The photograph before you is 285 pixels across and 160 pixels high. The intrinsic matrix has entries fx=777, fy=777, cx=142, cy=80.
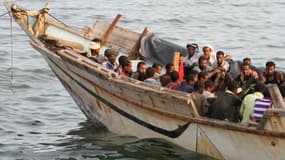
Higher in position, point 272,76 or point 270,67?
point 270,67

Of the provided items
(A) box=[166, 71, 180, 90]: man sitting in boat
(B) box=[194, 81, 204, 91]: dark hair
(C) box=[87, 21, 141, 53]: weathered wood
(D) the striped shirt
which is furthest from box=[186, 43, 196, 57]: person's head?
(D) the striped shirt

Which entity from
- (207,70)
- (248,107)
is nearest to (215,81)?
(207,70)

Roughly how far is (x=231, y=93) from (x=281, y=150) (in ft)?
4.54

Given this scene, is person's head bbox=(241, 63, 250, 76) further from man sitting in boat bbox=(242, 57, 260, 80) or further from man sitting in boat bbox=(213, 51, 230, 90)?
man sitting in boat bbox=(213, 51, 230, 90)

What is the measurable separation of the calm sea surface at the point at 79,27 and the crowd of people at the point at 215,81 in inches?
41.8

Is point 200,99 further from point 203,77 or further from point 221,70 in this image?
point 221,70

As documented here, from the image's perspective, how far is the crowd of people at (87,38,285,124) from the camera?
12.1 meters

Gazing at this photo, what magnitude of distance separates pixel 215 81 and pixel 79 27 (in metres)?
15.1

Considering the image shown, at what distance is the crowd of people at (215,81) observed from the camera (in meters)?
12.1

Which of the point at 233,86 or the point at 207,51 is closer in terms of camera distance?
the point at 233,86

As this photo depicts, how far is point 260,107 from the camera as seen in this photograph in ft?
39.1

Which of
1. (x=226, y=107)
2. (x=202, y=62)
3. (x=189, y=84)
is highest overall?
(x=202, y=62)

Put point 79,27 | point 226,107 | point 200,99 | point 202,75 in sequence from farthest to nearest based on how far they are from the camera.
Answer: point 79,27 < point 202,75 < point 200,99 < point 226,107

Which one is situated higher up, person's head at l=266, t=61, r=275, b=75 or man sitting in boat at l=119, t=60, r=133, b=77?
person's head at l=266, t=61, r=275, b=75
